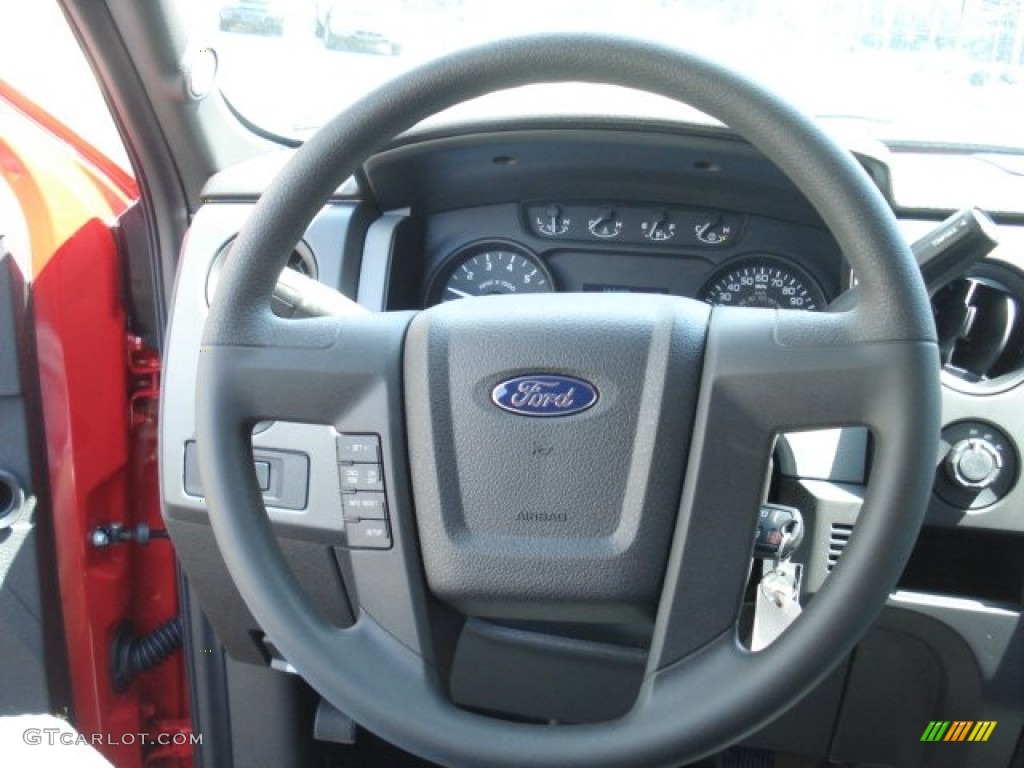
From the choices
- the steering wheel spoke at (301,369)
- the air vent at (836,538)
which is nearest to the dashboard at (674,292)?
the air vent at (836,538)

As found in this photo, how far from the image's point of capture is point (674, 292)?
172cm

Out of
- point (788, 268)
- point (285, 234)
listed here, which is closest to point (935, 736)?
point (788, 268)

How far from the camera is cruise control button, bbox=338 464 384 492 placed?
1.04 meters

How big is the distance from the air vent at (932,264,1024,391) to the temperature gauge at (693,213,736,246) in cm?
34

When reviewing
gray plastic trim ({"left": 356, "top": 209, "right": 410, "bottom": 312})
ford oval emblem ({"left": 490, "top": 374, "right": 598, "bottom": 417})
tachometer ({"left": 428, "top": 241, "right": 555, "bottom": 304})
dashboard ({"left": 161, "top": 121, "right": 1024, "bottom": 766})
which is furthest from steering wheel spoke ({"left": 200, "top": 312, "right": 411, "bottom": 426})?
tachometer ({"left": 428, "top": 241, "right": 555, "bottom": 304})

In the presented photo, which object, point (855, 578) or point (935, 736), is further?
point (935, 736)

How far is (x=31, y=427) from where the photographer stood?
1.77 meters

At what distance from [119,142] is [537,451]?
115 centimetres

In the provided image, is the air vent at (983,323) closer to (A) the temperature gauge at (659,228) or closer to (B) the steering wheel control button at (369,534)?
(A) the temperature gauge at (659,228)

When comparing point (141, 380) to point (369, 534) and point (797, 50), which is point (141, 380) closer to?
point (369, 534)

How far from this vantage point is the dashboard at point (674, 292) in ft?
4.44

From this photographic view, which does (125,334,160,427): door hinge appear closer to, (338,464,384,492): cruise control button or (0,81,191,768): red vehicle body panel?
(0,81,191,768): red vehicle body panel

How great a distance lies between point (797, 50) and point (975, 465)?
2.13ft

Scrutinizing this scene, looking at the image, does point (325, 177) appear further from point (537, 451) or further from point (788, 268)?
point (788, 268)
